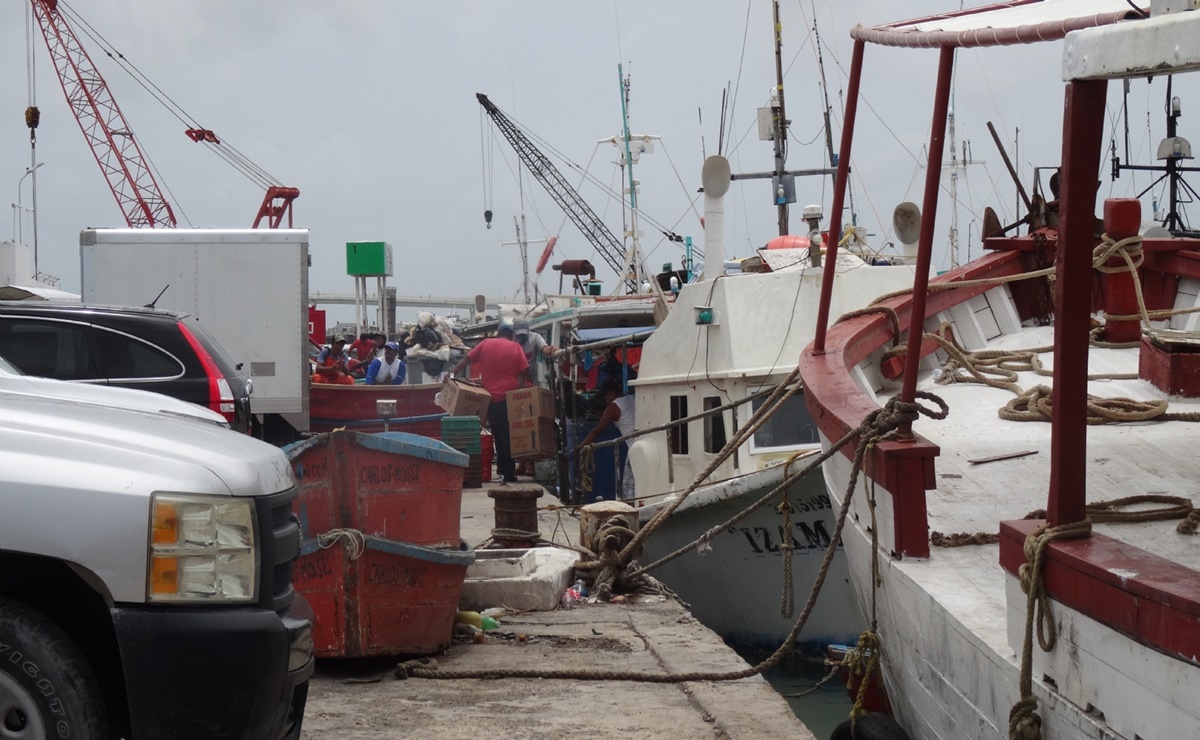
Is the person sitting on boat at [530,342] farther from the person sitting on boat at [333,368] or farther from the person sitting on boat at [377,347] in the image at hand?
the person sitting on boat at [333,368]

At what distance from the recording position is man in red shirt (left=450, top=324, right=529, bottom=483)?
18.5m

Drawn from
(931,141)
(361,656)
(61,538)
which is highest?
(931,141)

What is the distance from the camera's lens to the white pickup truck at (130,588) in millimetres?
3494

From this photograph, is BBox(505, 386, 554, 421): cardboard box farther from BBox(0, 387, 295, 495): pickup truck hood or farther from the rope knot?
BBox(0, 387, 295, 495): pickup truck hood

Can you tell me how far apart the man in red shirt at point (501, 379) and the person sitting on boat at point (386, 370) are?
2543 mm

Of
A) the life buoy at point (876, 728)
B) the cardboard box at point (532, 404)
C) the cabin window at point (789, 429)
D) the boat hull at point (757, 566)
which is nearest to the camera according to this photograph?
the life buoy at point (876, 728)

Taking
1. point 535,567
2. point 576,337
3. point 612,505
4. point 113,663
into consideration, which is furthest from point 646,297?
point 113,663

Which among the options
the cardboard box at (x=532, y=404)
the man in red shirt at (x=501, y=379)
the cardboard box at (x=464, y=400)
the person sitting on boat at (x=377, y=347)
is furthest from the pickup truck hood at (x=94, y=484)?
the person sitting on boat at (x=377, y=347)

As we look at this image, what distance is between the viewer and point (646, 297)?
21.0m

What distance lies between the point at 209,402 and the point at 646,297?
41.7ft

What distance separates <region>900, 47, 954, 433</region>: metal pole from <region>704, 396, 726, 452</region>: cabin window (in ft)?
22.8

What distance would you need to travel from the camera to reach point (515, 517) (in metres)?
10.3

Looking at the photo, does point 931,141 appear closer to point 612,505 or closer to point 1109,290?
point 1109,290

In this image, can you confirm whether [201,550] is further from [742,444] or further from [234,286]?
[234,286]
